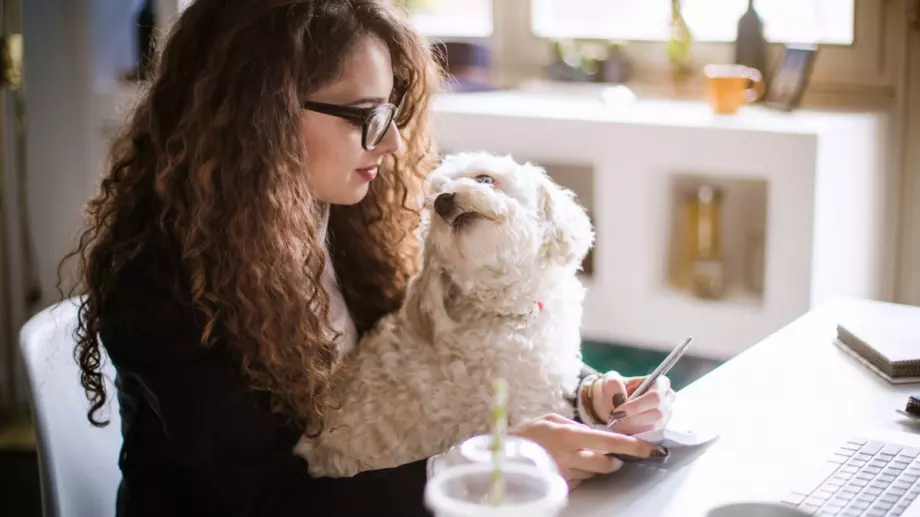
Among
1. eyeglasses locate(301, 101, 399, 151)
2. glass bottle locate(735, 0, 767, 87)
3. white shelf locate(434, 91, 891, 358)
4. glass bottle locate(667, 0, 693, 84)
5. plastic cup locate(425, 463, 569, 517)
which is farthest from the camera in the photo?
glass bottle locate(667, 0, 693, 84)

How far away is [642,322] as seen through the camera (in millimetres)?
2750

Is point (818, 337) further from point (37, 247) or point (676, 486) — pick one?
point (37, 247)

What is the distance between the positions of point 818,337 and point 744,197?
3.97 feet

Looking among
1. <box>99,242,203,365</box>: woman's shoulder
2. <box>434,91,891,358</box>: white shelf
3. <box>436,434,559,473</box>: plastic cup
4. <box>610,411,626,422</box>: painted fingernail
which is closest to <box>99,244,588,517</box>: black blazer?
<box>99,242,203,365</box>: woman's shoulder

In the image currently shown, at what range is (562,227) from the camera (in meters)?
1.44

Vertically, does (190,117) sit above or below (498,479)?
above

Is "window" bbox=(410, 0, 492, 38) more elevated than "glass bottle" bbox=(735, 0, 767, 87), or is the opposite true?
"window" bbox=(410, 0, 492, 38)

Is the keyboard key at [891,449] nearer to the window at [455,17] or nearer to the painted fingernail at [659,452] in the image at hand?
the painted fingernail at [659,452]

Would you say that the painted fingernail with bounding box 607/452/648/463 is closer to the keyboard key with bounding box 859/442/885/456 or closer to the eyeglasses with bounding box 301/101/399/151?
the keyboard key with bounding box 859/442/885/456

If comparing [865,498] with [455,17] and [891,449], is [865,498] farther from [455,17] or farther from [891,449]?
[455,17]

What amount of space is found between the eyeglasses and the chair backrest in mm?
454

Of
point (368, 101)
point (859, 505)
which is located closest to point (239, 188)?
point (368, 101)

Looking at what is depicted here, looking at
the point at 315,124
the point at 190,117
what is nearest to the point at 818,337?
the point at 315,124

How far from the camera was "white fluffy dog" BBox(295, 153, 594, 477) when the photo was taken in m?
1.38
